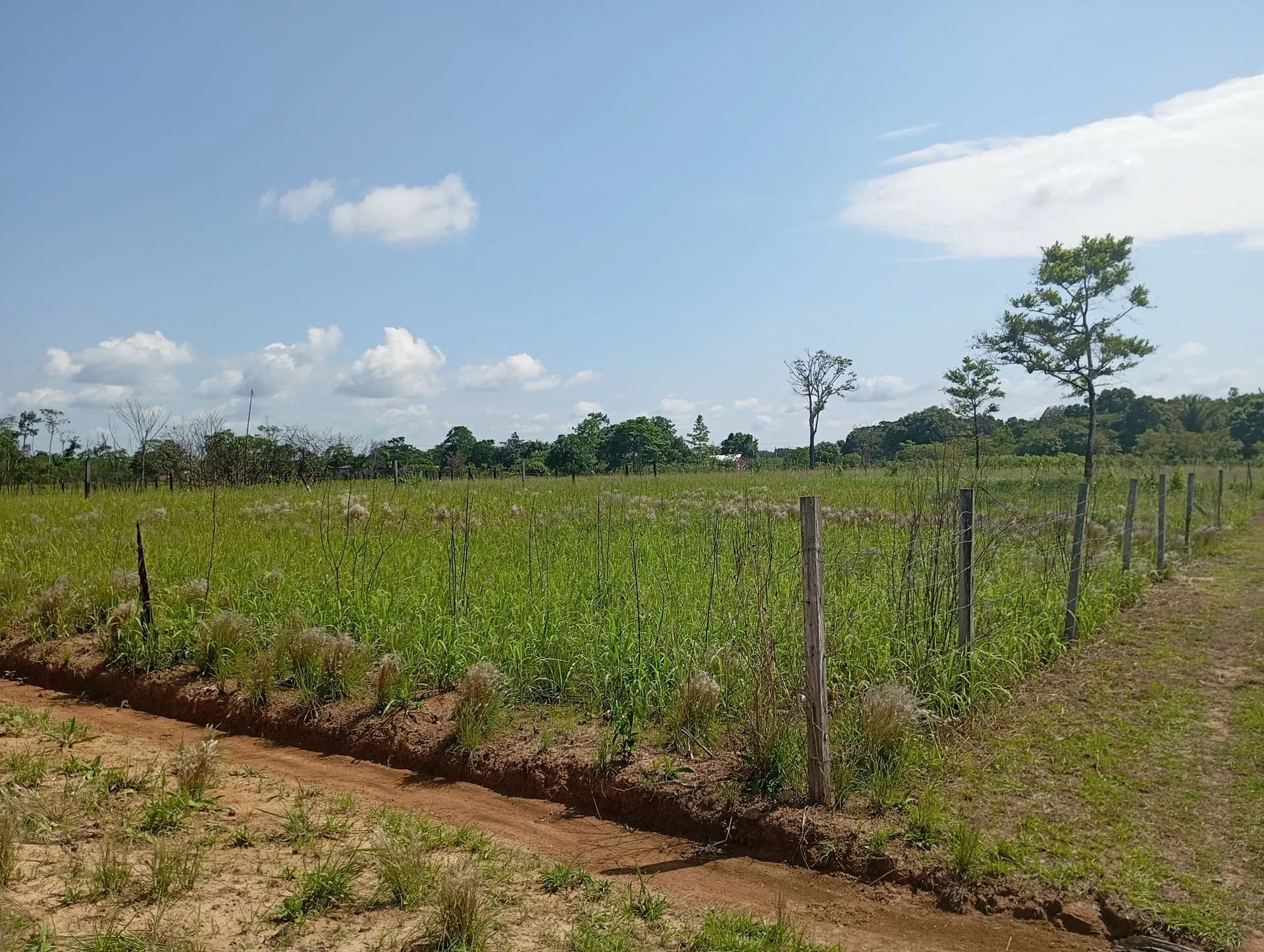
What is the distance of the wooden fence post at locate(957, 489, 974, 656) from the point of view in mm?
4918

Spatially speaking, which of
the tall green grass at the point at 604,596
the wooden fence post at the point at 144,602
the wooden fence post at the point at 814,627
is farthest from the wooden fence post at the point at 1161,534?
the wooden fence post at the point at 144,602

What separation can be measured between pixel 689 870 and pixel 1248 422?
47668 mm

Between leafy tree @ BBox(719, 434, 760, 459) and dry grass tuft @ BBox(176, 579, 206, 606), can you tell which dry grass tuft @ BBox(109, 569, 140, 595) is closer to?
dry grass tuft @ BBox(176, 579, 206, 606)

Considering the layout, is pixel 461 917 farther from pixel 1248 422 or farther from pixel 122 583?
pixel 1248 422

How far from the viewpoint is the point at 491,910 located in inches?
125

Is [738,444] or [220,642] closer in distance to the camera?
[220,642]

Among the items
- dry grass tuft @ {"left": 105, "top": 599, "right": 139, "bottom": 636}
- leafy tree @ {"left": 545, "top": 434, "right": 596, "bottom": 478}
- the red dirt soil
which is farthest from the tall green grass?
leafy tree @ {"left": 545, "top": 434, "right": 596, "bottom": 478}

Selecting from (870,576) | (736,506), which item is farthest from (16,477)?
(870,576)

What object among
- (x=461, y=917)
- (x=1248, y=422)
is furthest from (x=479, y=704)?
(x=1248, y=422)

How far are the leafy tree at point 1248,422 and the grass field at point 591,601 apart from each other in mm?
37123

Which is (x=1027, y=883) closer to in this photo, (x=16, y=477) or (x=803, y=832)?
(x=803, y=832)

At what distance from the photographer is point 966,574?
197 inches

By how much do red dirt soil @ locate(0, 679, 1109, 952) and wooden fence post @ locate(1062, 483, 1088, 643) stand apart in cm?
391

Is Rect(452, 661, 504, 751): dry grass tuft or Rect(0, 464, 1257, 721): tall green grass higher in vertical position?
Rect(0, 464, 1257, 721): tall green grass
